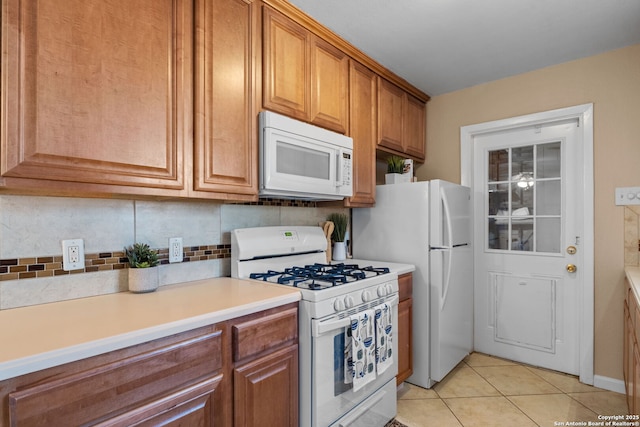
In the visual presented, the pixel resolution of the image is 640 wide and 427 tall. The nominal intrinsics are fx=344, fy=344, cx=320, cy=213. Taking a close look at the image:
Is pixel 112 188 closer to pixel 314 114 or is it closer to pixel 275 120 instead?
pixel 275 120

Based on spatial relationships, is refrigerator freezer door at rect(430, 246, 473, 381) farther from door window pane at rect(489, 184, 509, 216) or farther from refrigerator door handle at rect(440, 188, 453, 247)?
door window pane at rect(489, 184, 509, 216)

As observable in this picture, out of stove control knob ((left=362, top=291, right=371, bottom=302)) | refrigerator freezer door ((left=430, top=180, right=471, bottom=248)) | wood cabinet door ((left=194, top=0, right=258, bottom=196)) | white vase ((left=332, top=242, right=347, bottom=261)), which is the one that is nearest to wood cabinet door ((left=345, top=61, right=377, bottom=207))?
white vase ((left=332, top=242, right=347, bottom=261))

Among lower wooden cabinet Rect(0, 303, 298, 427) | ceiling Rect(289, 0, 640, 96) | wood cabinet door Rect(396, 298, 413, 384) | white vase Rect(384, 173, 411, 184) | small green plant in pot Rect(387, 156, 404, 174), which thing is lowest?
wood cabinet door Rect(396, 298, 413, 384)

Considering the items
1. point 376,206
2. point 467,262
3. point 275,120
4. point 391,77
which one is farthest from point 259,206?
point 467,262

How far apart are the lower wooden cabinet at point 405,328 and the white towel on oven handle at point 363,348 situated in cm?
49

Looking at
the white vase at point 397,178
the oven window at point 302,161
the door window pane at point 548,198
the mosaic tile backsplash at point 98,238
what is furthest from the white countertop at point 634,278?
the mosaic tile backsplash at point 98,238

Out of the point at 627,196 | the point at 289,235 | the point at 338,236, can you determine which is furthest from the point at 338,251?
the point at 627,196

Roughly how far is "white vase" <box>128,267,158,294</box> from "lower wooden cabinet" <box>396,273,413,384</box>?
146 centimetres

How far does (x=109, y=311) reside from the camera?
123 cm

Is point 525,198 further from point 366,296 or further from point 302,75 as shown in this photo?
point 302,75

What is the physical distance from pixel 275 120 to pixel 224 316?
0.99m

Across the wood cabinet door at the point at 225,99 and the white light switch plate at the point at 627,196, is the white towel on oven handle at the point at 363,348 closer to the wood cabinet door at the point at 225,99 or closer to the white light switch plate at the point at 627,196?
the wood cabinet door at the point at 225,99

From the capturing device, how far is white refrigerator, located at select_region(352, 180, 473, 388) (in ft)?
7.75

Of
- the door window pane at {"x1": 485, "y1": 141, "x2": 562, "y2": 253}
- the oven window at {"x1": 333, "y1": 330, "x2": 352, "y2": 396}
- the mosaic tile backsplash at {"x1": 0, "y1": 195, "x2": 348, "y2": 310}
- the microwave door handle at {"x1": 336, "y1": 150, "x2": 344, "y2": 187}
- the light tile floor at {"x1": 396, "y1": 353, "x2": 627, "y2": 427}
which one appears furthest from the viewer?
the door window pane at {"x1": 485, "y1": 141, "x2": 562, "y2": 253}
